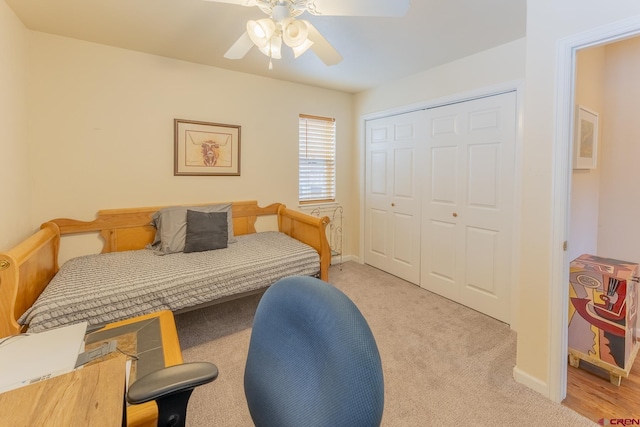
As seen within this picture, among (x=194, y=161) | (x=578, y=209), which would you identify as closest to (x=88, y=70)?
(x=194, y=161)

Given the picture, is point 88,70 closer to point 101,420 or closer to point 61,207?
point 61,207

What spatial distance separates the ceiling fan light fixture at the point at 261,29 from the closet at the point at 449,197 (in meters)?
2.02

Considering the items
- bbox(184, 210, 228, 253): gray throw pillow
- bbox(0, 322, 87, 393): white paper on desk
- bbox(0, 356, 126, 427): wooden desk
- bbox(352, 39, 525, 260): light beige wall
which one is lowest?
bbox(0, 322, 87, 393): white paper on desk

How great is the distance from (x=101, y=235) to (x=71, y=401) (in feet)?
7.85

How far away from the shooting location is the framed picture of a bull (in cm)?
291

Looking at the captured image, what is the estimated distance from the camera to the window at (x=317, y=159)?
3.73 m

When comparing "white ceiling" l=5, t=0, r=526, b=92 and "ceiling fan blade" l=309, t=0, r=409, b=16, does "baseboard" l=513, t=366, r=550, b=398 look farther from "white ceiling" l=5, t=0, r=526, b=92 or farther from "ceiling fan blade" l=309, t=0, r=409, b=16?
"white ceiling" l=5, t=0, r=526, b=92

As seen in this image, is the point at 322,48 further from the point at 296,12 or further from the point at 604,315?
the point at 604,315

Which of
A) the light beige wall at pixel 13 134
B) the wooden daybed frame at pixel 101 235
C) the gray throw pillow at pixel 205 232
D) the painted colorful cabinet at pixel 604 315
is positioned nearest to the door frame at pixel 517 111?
the painted colorful cabinet at pixel 604 315

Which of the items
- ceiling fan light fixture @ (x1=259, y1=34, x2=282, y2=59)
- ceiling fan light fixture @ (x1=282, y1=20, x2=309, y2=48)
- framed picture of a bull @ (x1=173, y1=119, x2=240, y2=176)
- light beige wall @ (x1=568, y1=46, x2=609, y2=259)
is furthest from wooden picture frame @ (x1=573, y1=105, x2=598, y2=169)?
framed picture of a bull @ (x1=173, y1=119, x2=240, y2=176)

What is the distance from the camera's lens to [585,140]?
7.14 ft

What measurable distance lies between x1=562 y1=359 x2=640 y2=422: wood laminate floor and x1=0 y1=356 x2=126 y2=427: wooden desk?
2160 mm

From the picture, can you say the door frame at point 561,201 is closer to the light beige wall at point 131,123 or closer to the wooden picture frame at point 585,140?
the wooden picture frame at point 585,140

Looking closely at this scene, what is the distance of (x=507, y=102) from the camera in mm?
2453
